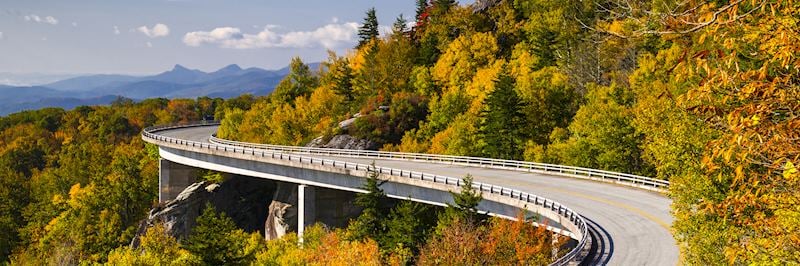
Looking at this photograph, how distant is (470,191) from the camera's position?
4166 centimetres

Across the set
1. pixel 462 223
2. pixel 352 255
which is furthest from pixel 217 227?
pixel 462 223

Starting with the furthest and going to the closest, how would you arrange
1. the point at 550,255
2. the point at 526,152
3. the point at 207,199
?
1. the point at 207,199
2. the point at 526,152
3. the point at 550,255

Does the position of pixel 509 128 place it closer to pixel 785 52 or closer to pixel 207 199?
pixel 207 199

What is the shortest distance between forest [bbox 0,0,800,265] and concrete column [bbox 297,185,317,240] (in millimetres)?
1901

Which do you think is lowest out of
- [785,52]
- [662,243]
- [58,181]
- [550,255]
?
[58,181]

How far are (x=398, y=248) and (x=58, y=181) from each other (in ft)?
283

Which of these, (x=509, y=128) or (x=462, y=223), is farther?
(x=509, y=128)

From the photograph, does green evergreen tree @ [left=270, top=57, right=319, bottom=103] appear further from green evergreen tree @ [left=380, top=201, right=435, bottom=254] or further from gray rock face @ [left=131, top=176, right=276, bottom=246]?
green evergreen tree @ [left=380, top=201, right=435, bottom=254]

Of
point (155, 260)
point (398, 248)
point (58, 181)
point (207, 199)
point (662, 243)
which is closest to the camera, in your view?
point (662, 243)

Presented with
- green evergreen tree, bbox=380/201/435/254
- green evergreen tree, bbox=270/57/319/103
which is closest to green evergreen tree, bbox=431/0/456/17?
green evergreen tree, bbox=270/57/319/103

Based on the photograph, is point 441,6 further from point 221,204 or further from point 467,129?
point 221,204

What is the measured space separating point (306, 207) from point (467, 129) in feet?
66.5

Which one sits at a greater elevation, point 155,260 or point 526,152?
point 526,152

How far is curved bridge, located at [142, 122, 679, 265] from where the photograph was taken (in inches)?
1160
